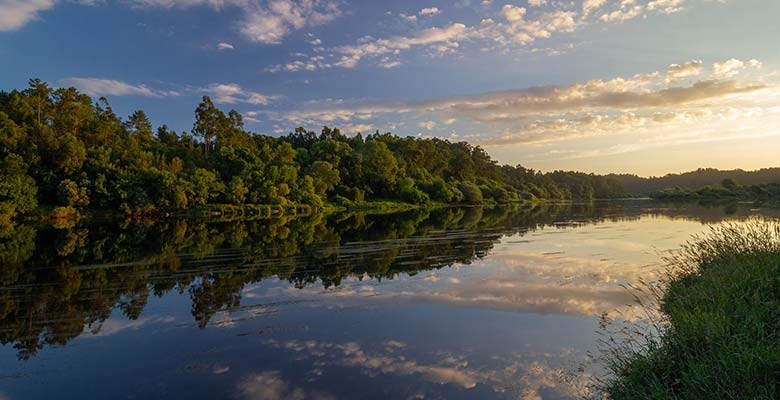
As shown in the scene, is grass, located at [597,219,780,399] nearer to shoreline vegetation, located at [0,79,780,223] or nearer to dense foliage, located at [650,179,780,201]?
shoreline vegetation, located at [0,79,780,223]

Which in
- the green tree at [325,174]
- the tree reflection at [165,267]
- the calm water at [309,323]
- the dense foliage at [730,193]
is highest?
the green tree at [325,174]

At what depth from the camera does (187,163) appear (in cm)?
7556

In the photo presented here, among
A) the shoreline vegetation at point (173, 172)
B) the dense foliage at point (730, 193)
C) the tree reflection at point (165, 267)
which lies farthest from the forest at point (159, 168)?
the dense foliage at point (730, 193)

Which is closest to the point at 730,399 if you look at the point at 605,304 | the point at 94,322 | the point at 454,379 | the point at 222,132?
the point at 454,379

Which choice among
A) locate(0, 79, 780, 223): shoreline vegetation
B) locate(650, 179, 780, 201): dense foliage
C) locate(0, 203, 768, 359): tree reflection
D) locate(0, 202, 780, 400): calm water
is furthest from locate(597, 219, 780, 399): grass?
locate(650, 179, 780, 201): dense foliage

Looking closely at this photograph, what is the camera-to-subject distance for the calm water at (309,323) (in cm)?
683

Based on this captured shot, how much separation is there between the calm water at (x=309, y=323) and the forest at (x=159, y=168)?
1392 inches

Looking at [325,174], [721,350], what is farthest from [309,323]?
[325,174]

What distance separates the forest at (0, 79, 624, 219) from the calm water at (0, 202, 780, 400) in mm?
35365

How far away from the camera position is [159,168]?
6078 centimetres

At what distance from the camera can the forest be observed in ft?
167

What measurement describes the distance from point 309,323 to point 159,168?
5972 centimetres

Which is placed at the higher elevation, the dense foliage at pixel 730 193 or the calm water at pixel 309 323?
the dense foliage at pixel 730 193

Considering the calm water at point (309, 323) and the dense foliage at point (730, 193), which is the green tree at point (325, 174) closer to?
the calm water at point (309, 323)
